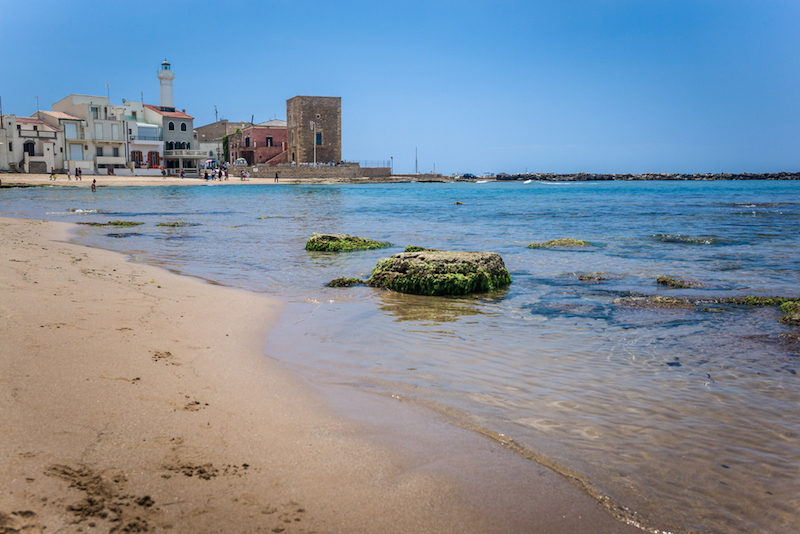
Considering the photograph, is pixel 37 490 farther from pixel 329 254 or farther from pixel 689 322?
pixel 329 254

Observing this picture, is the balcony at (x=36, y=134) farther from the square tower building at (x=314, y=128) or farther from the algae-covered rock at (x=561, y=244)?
the algae-covered rock at (x=561, y=244)

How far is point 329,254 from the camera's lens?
11.5 m

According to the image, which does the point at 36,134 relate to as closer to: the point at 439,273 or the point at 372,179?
the point at 372,179

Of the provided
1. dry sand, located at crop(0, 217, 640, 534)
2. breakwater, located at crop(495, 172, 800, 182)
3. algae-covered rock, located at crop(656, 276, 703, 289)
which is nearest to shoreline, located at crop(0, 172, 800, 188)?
breakwater, located at crop(495, 172, 800, 182)

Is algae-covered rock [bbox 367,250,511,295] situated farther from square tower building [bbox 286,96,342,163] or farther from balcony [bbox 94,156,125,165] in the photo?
square tower building [bbox 286,96,342,163]

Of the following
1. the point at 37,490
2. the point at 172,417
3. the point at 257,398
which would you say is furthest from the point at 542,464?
the point at 37,490

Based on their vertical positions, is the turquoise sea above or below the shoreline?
below

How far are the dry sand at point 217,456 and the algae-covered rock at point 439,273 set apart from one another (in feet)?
11.6

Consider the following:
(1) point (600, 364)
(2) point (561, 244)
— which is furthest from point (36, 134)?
(1) point (600, 364)

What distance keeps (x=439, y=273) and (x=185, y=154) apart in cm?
6717

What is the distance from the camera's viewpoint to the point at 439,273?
760cm

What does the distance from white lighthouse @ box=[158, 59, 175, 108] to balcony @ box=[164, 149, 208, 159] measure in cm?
1011

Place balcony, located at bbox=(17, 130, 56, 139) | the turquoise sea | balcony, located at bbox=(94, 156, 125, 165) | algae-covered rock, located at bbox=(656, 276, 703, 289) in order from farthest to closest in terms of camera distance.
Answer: balcony, located at bbox=(94, 156, 125, 165), balcony, located at bbox=(17, 130, 56, 139), algae-covered rock, located at bbox=(656, 276, 703, 289), the turquoise sea

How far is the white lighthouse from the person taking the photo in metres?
72.9
